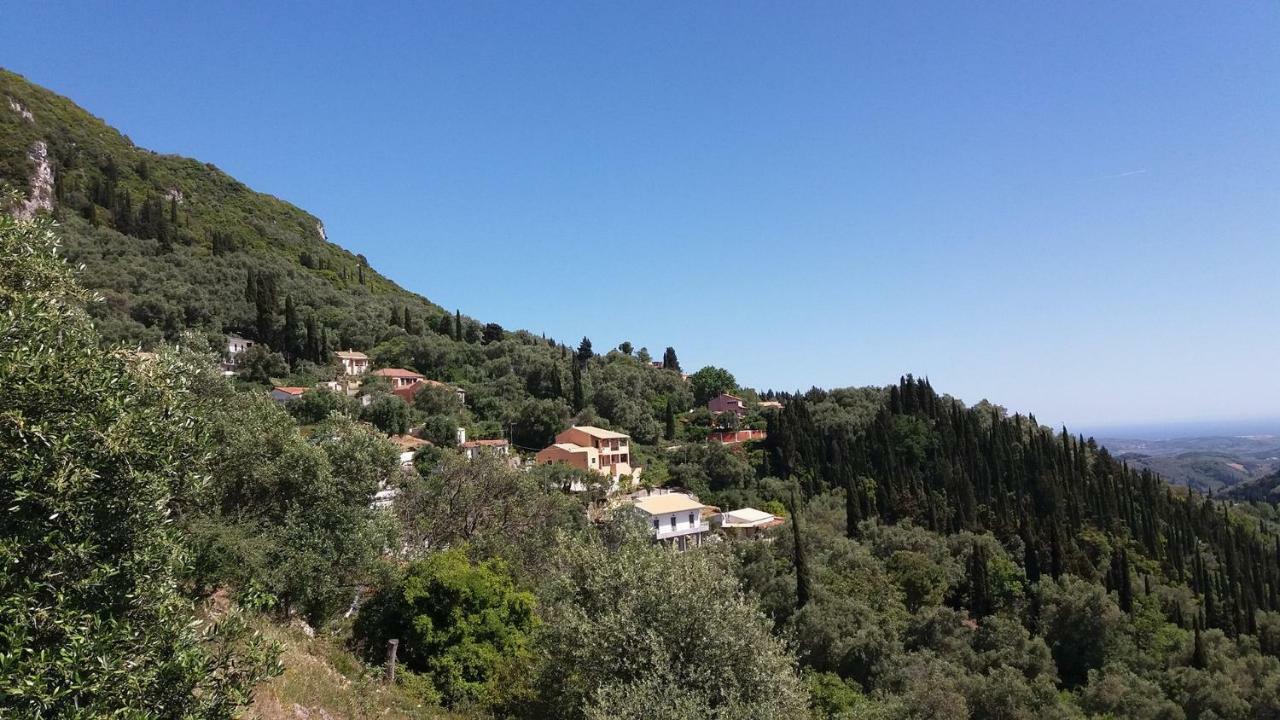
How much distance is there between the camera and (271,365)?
56.4 m

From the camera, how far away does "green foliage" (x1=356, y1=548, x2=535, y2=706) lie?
1736 cm

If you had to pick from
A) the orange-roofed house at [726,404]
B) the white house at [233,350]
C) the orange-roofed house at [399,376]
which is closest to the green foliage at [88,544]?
the orange-roofed house at [399,376]

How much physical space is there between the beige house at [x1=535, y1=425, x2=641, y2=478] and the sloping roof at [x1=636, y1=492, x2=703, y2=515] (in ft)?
21.4

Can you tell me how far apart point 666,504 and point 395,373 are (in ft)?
99.2

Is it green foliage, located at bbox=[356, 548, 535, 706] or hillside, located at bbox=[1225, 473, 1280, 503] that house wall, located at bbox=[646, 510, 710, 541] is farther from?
hillside, located at bbox=[1225, 473, 1280, 503]

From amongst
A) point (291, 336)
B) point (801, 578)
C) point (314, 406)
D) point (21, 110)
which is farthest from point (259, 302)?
point (801, 578)

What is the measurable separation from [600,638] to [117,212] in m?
85.4

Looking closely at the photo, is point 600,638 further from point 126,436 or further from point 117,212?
point 117,212

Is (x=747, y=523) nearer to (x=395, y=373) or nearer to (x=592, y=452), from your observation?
(x=592, y=452)

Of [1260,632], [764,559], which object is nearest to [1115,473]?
[1260,632]

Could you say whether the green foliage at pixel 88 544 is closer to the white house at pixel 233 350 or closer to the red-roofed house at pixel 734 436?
the white house at pixel 233 350

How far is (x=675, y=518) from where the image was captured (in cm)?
4500

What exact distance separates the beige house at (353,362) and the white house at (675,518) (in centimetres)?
3258

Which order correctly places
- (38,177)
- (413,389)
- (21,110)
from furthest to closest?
(21,110), (38,177), (413,389)
